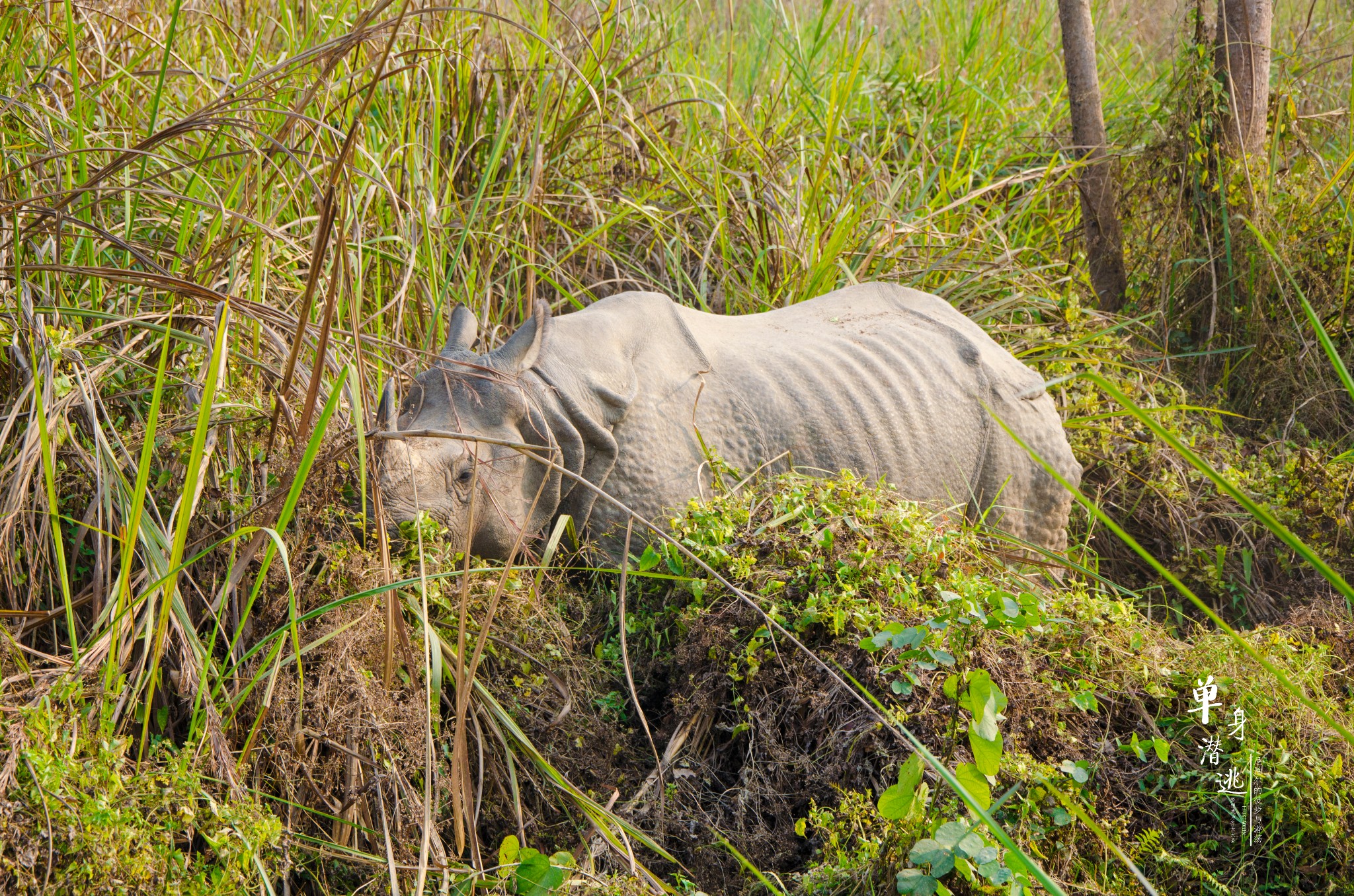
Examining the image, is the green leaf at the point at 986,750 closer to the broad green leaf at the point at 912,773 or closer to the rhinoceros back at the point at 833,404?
the broad green leaf at the point at 912,773

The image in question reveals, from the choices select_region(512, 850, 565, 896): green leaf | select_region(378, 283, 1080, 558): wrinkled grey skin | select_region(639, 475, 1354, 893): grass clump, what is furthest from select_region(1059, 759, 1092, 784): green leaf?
select_region(512, 850, 565, 896): green leaf

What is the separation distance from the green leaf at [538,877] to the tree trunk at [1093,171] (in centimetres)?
352

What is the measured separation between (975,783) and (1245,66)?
11.2 ft

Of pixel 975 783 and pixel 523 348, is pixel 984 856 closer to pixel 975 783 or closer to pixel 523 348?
pixel 975 783

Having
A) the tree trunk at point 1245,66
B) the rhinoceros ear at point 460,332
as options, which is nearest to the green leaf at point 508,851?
the rhinoceros ear at point 460,332

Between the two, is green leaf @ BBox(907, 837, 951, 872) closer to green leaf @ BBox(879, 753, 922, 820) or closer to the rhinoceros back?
A: green leaf @ BBox(879, 753, 922, 820)

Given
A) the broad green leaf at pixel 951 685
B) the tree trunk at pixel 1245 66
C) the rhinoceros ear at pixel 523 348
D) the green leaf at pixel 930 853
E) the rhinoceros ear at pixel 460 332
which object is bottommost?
the green leaf at pixel 930 853

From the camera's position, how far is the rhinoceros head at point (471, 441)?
7.94ft

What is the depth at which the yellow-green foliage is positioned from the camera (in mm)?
1556

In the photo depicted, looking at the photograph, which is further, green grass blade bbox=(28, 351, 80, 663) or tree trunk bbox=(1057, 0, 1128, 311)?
tree trunk bbox=(1057, 0, 1128, 311)

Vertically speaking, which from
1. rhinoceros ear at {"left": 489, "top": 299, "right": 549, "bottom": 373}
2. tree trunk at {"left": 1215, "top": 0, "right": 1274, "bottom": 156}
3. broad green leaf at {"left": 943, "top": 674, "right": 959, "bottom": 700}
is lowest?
broad green leaf at {"left": 943, "top": 674, "right": 959, "bottom": 700}

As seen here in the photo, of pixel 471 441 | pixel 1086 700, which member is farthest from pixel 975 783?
pixel 471 441

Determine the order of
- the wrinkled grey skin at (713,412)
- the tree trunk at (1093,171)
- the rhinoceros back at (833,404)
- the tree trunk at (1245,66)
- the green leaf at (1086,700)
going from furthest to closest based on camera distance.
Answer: the tree trunk at (1093,171) → the tree trunk at (1245,66) → the rhinoceros back at (833,404) → the wrinkled grey skin at (713,412) → the green leaf at (1086,700)

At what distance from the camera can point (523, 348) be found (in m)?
2.62
